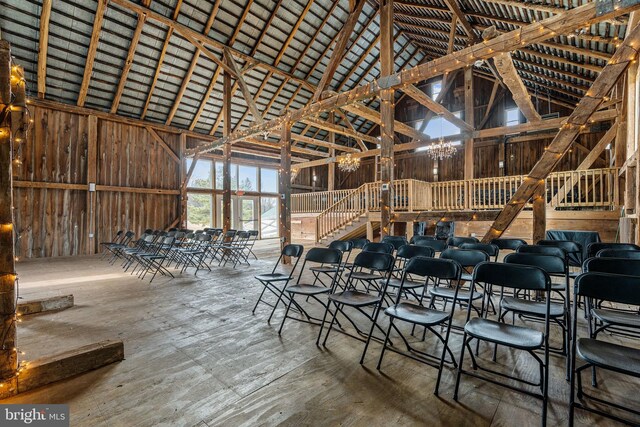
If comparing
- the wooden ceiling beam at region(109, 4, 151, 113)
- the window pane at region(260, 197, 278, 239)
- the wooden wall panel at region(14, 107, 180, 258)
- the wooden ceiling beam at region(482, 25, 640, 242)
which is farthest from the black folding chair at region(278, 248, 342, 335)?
the window pane at region(260, 197, 278, 239)

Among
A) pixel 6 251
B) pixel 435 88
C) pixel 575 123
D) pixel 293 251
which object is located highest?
pixel 435 88

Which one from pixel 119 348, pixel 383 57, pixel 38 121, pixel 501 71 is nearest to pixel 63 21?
pixel 38 121

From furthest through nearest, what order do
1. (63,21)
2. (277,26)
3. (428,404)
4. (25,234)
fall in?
(277,26), (25,234), (63,21), (428,404)

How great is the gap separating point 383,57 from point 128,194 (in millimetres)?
9888

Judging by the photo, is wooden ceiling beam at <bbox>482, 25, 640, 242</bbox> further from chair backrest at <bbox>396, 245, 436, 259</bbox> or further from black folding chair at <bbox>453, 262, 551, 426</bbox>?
black folding chair at <bbox>453, 262, 551, 426</bbox>

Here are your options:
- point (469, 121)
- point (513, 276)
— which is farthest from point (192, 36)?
point (513, 276)

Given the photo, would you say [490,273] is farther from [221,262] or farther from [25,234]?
[25,234]

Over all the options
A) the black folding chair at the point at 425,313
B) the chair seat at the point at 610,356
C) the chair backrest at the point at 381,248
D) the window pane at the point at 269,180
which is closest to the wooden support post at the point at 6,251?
Answer: the black folding chair at the point at 425,313

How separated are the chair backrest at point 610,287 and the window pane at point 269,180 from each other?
1444 cm

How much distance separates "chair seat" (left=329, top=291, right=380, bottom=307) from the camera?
2.76 m

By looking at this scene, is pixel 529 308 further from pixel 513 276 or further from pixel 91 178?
pixel 91 178

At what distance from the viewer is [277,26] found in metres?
10.1

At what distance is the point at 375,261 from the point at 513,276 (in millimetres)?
1313

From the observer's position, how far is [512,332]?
206cm
